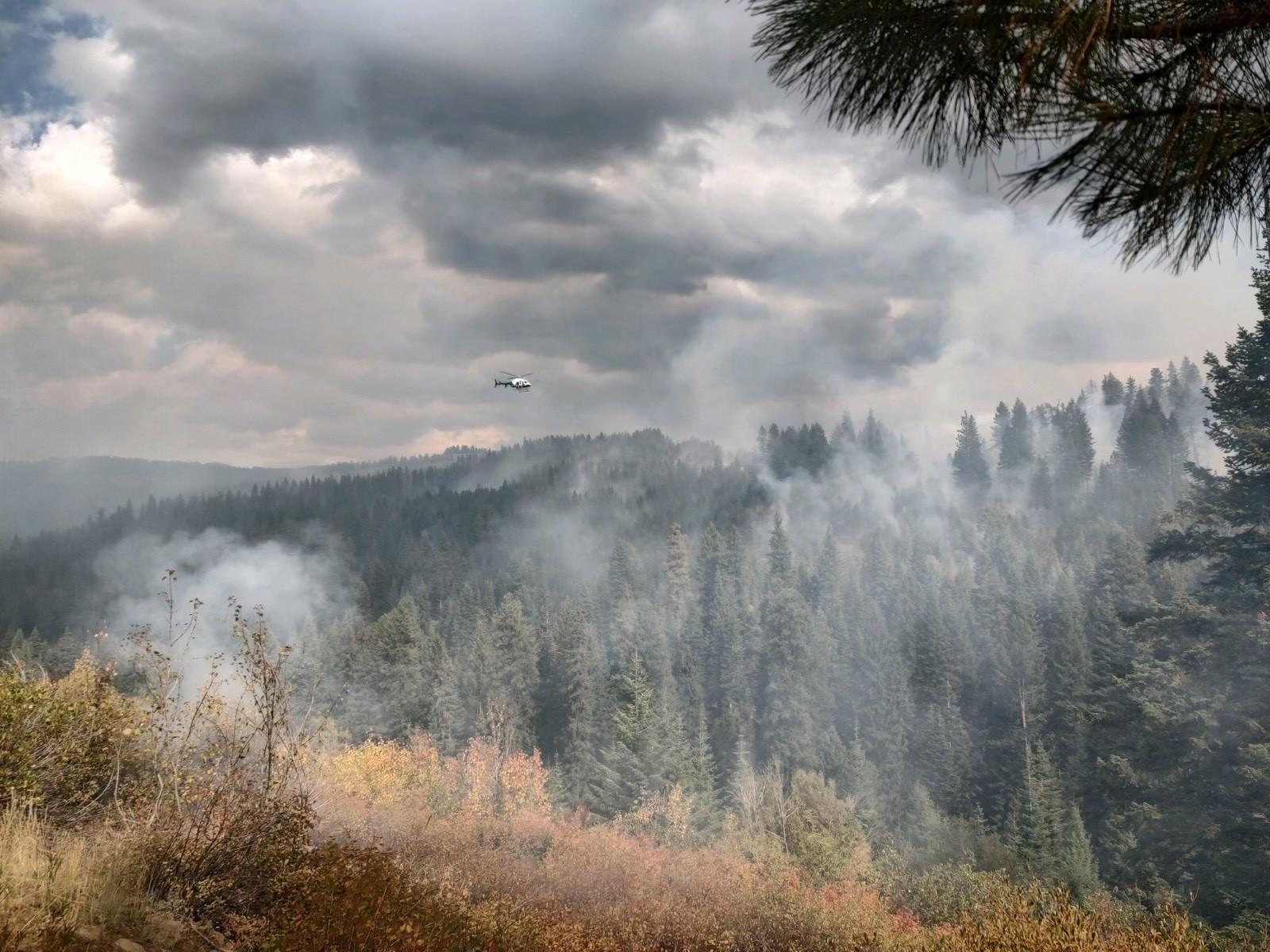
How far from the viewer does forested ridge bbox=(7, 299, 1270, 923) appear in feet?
82.8

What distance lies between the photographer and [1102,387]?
14512 centimetres

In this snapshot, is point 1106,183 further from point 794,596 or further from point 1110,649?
point 794,596

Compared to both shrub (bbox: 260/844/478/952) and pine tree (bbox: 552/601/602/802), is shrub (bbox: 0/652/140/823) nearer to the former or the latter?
shrub (bbox: 260/844/478/952)

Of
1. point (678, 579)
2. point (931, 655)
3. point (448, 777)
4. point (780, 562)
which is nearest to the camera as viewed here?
point (448, 777)

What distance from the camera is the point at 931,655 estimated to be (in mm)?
66750

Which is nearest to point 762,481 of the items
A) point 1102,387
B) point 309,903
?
point 1102,387

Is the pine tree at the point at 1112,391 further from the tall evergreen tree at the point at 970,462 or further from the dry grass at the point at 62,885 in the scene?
the dry grass at the point at 62,885

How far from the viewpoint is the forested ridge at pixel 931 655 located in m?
25.2

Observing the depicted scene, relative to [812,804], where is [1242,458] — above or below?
above

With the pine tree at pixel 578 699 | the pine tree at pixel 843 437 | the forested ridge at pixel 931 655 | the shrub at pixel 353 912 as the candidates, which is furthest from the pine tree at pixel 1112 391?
the shrub at pixel 353 912

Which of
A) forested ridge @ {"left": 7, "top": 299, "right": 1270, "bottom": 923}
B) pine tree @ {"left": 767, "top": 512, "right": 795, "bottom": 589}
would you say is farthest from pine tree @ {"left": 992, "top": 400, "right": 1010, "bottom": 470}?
pine tree @ {"left": 767, "top": 512, "right": 795, "bottom": 589}

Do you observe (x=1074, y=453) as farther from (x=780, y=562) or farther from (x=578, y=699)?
(x=578, y=699)

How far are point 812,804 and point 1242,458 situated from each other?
26413 mm

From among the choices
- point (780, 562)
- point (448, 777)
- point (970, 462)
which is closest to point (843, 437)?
point (970, 462)
